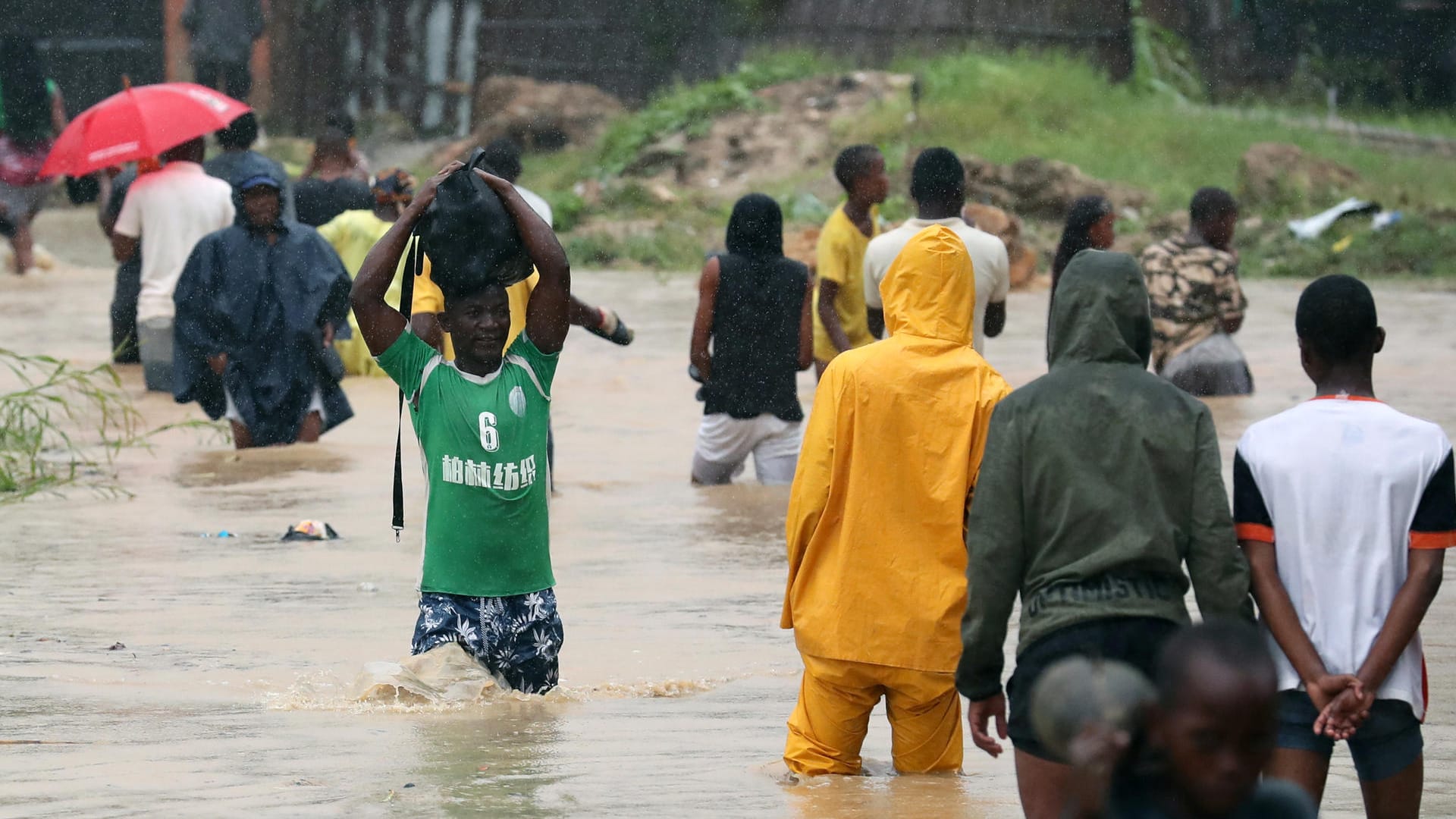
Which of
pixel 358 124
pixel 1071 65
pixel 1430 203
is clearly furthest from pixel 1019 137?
pixel 358 124

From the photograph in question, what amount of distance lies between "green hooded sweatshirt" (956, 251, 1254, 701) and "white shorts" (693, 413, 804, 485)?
17.9ft

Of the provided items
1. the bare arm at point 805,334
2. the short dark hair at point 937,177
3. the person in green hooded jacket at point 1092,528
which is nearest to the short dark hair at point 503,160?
the bare arm at point 805,334

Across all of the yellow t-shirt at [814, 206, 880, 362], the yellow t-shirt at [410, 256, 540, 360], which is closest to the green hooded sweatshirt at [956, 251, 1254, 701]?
the yellow t-shirt at [410, 256, 540, 360]

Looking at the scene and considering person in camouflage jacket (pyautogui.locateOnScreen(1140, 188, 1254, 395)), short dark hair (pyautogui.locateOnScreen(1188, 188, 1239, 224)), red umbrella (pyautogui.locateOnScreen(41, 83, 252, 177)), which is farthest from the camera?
red umbrella (pyautogui.locateOnScreen(41, 83, 252, 177))

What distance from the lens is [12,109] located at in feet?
67.6

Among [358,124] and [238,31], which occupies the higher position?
[238,31]

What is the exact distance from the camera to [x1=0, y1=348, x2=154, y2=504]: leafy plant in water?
981cm

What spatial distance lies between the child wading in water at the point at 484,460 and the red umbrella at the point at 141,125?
6978 mm

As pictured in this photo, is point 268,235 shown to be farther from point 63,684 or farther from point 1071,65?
point 1071,65

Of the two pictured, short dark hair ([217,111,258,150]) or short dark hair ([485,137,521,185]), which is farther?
short dark hair ([217,111,258,150])

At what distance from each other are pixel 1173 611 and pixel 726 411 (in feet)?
18.6

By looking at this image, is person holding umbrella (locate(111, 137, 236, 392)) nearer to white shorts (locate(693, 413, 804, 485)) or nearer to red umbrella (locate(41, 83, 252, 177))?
red umbrella (locate(41, 83, 252, 177))

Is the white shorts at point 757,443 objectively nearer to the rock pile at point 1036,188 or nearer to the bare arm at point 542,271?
the bare arm at point 542,271

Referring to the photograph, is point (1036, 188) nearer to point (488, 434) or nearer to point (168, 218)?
point (168, 218)
